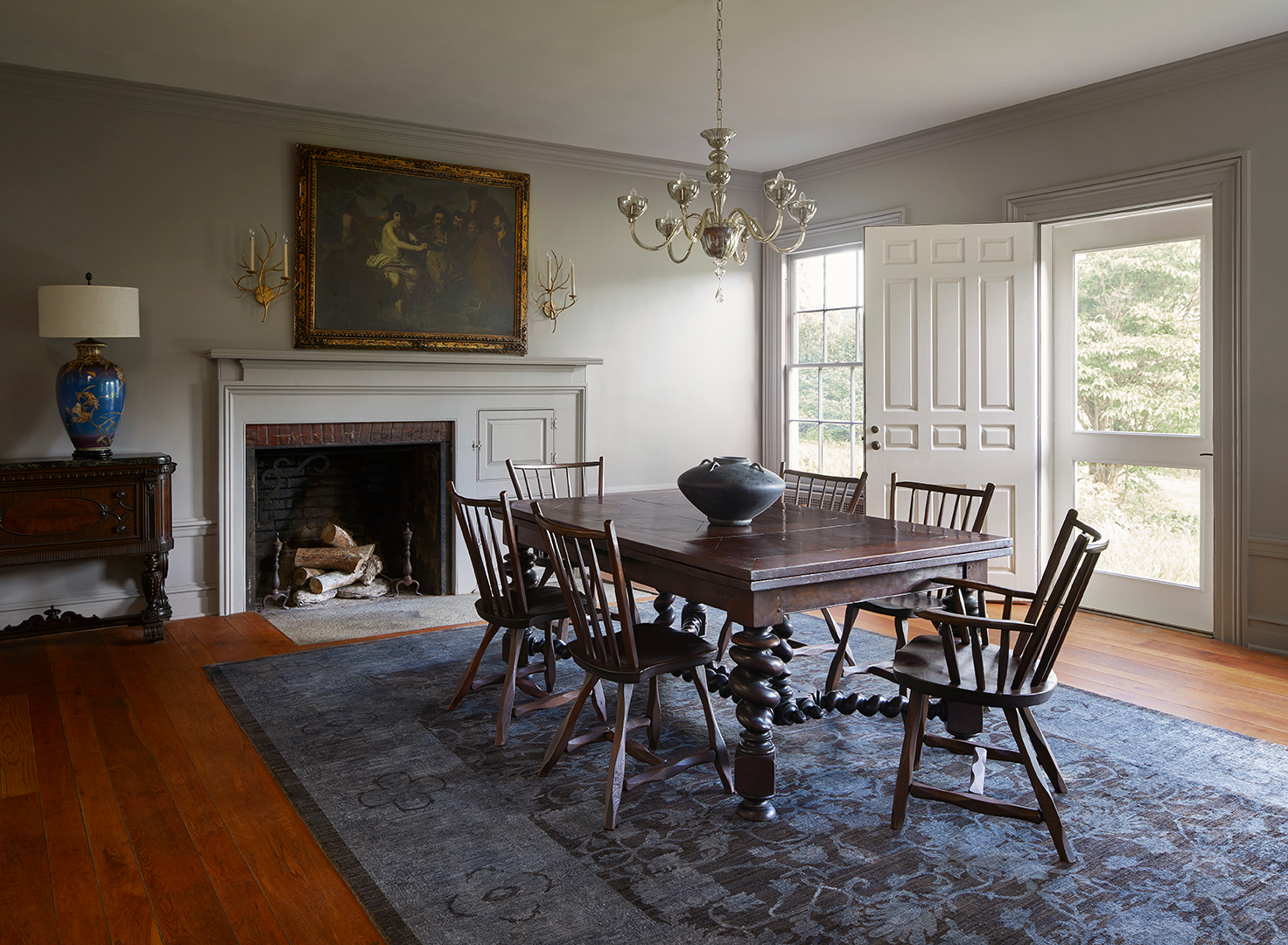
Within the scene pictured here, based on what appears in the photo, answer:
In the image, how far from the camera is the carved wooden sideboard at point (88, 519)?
4.34 meters

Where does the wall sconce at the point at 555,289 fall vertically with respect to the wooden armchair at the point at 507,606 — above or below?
above

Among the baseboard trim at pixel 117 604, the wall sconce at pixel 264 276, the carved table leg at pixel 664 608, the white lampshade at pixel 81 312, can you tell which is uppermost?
the wall sconce at pixel 264 276

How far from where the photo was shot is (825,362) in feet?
22.2

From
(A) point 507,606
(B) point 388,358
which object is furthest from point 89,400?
(A) point 507,606

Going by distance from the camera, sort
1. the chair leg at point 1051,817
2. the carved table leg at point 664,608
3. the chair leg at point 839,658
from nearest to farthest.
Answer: the chair leg at point 1051,817, the chair leg at point 839,658, the carved table leg at point 664,608

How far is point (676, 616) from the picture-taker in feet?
17.7

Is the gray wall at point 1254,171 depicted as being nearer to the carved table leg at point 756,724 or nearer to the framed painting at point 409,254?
the carved table leg at point 756,724

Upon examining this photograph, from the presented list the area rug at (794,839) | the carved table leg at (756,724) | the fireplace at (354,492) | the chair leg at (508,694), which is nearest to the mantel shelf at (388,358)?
the fireplace at (354,492)

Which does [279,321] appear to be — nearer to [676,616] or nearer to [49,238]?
[49,238]

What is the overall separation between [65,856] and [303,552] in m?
3.30

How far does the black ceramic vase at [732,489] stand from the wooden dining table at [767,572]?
0.07 m

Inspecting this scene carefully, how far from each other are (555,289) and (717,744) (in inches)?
155

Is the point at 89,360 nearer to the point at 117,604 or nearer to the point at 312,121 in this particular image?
the point at 117,604

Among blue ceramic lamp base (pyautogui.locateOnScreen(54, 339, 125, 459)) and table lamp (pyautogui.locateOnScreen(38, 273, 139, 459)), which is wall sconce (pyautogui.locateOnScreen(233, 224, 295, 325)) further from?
blue ceramic lamp base (pyautogui.locateOnScreen(54, 339, 125, 459))
